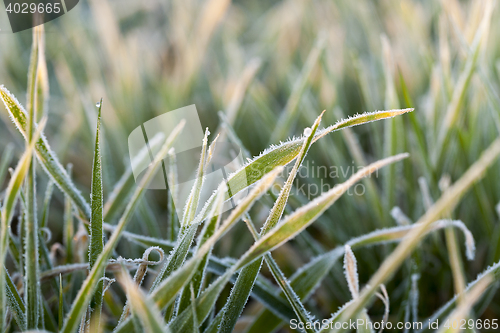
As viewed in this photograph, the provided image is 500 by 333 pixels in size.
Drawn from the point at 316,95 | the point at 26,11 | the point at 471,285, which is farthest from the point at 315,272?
the point at 26,11

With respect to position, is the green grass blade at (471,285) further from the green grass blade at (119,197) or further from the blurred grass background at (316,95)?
the green grass blade at (119,197)

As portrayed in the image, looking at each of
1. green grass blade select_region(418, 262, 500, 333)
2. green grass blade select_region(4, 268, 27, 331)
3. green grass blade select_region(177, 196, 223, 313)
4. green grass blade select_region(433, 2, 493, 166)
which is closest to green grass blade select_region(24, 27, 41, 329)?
green grass blade select_region(4, 268, 27, 331)

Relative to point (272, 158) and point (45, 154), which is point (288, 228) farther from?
point (45, 154)

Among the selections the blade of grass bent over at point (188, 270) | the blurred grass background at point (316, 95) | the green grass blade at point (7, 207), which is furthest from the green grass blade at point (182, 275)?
the blurred grass background at point (316, 95)

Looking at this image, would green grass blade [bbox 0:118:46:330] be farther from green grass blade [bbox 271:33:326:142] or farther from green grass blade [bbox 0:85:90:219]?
green grass blade [bbox 271:33:326:142]

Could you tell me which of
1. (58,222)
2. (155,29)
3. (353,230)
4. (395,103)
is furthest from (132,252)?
(155,29)

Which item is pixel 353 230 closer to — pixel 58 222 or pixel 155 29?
pixel 58 222
